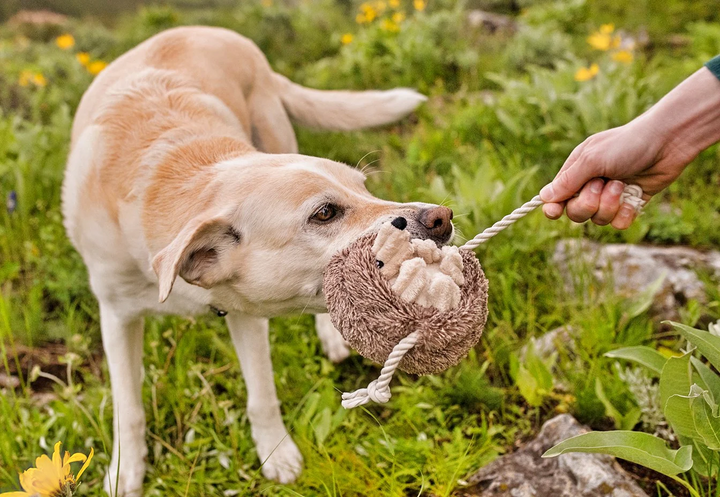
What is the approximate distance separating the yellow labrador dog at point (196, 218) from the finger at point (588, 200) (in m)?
0.41

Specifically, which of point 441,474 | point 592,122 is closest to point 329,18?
point 592,122

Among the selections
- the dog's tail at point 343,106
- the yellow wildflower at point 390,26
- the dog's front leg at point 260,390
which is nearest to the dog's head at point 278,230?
the dog's front leg at point 260,390

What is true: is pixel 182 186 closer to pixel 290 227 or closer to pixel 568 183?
pixel 290 227

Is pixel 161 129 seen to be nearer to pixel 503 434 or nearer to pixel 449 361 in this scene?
pixel 449 361

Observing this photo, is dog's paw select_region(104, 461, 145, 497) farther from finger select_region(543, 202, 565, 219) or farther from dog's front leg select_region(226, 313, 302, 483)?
finger select_region(543, 202, 565, 219)

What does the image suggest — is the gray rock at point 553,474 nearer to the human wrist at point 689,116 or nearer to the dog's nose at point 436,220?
the dog's nose at point 436,220

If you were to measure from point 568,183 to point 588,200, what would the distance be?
0.26 ft

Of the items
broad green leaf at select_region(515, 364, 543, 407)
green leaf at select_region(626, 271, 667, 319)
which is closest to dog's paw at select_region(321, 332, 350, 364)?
broad green leaf at select_region(515, 364, 543, 407)

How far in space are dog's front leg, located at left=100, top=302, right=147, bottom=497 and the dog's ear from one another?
63cm

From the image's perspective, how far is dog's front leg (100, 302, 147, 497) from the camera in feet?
8.03

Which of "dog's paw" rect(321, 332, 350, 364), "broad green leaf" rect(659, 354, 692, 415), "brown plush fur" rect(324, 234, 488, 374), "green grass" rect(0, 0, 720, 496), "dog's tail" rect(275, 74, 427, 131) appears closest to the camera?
"brown plush fur" rect(324, 234, 488, 374)

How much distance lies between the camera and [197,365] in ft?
9.21

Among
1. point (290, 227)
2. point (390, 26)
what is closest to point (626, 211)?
point (290, 227)

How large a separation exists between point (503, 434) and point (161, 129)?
177cm
